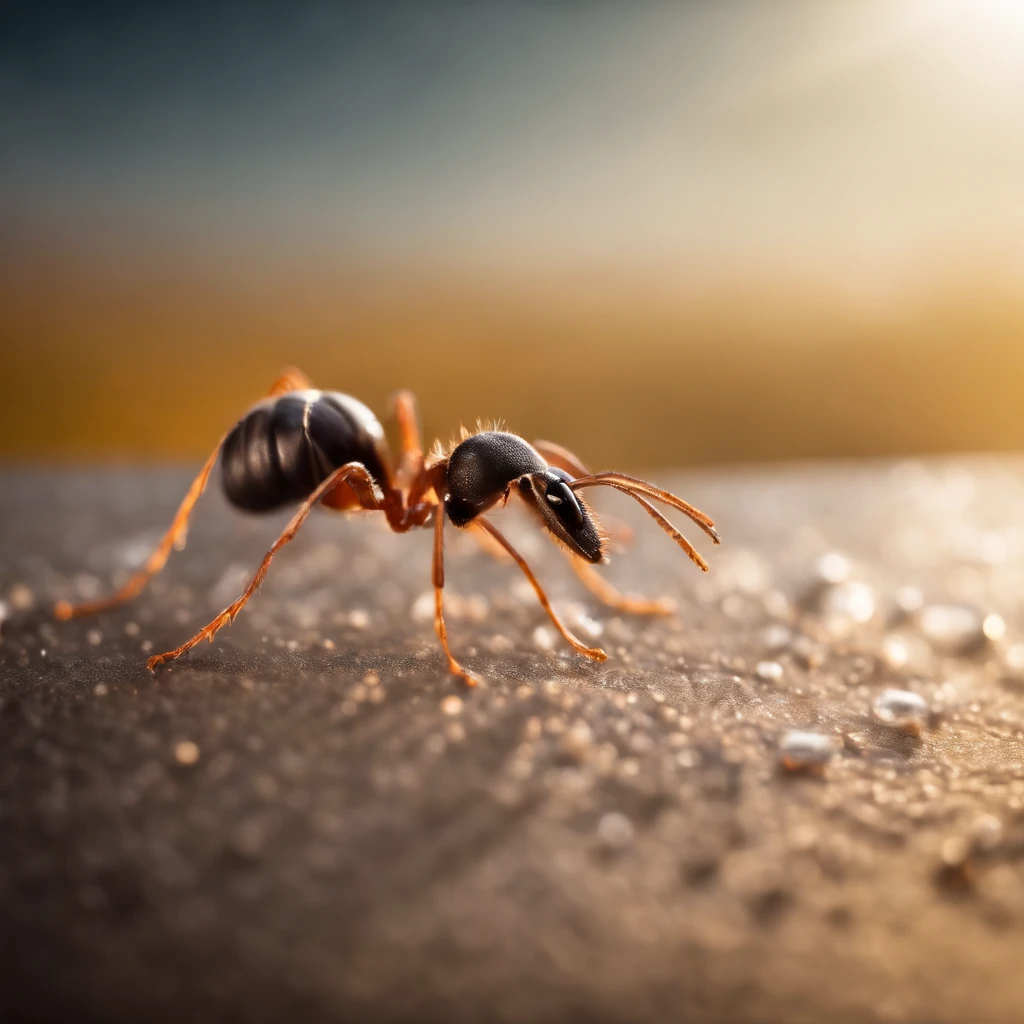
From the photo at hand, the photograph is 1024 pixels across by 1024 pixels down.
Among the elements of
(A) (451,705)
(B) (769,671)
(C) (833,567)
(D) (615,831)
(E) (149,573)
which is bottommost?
(D) (615,831)

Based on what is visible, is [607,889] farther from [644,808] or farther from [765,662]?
[765,662]

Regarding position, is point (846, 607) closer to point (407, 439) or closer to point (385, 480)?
point (385, 480)

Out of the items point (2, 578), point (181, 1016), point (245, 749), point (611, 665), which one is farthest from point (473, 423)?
point (181, 1016)

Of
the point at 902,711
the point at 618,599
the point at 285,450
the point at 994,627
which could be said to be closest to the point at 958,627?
the point at 994,627

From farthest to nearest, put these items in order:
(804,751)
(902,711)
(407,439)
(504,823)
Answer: (407,439) → (902,711) → (804,751) → (504,823)

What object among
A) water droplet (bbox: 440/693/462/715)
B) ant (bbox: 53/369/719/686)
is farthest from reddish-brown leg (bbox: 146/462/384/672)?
water droplet (bbox: 440/693/462/715)

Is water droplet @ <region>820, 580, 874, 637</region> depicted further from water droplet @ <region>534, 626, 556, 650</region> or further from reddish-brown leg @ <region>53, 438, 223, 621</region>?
reddish-brown leg @ <region>53, 438, 223, 621</region>
